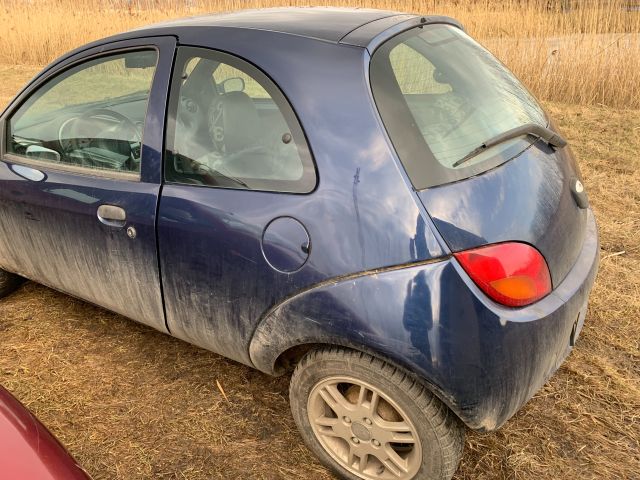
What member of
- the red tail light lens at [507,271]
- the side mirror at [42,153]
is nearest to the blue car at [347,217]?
the red tail light lens at [507,271]

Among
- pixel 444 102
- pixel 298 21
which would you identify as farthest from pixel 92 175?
pixel 444 102

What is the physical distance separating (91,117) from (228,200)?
1.07 metres

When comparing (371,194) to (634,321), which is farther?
(634,321)

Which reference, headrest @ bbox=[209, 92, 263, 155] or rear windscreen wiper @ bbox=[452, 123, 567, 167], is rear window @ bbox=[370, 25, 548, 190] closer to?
rear windscreen wiper @ bbox=[452, 123, 567, 167]

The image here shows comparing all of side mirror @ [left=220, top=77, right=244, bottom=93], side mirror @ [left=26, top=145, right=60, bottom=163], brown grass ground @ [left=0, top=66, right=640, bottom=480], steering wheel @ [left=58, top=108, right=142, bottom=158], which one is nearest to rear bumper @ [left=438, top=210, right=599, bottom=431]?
brown grass ground @ [left=0, top=66, right=640, bottom=480]

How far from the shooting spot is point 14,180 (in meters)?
2.67

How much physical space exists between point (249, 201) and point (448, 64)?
972mm

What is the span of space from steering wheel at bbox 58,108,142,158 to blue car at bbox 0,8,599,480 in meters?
0.02

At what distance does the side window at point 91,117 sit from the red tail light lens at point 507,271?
4.56ft

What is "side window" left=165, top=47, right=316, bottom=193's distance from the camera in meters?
1.90

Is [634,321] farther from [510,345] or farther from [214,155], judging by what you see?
[214,155]

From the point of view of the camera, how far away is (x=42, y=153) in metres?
2.64

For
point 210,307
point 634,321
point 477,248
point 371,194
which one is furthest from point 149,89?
point 634,321

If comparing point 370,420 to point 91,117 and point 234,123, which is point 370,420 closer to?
point 234,123
